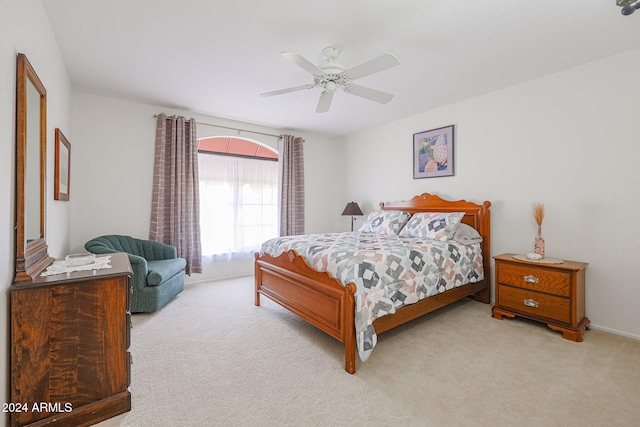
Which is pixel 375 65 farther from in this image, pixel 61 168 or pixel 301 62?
pixel 61 168

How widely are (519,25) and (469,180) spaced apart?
1.96 m

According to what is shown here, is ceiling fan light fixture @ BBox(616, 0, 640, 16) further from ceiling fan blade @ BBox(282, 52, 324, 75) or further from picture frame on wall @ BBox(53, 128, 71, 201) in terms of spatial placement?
picture frame on wall @ BBox(53, 128, 71, 201)

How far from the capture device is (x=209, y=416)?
5.40ft

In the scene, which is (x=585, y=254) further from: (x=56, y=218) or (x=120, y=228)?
(x=120, y=228)

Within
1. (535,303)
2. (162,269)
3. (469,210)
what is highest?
(469,210)

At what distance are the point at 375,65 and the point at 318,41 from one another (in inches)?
23.9

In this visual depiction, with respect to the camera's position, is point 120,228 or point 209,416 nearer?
point 209,416

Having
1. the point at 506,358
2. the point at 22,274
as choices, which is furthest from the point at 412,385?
the point at 22,274

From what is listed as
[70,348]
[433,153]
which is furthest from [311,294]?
[433,153]

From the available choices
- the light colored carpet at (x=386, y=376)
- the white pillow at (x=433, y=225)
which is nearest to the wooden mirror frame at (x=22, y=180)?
the light colored carpet at (x=386, y=376)

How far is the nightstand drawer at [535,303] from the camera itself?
2621mm

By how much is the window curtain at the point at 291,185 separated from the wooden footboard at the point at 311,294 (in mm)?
1782

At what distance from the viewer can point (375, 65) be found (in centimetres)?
218

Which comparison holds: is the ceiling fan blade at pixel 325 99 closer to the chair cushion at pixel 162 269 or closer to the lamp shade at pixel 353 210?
the lamp shade at pixel 353 210
